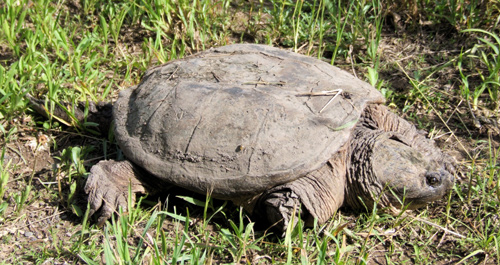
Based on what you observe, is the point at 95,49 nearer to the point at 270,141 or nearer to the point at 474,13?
the point at 270,141

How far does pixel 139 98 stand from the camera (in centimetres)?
330

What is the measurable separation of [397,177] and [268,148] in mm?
802

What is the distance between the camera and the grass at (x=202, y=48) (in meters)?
2.78

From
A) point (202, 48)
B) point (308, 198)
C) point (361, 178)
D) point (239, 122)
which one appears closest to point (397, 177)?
point (361, 178)

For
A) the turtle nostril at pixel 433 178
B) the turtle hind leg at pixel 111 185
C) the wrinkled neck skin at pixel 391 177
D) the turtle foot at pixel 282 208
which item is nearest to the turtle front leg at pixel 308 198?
the turtle foot at pixel 282 208

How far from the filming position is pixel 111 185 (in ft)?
10.0

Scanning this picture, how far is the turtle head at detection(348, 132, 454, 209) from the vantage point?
9.64ft

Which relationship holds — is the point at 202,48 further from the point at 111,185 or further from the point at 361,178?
the point at 361,178

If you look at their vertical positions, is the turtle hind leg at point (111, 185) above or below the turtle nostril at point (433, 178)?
below

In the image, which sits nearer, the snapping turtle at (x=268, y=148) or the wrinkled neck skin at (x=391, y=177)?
the snapping turtle at (x=268, y=148)

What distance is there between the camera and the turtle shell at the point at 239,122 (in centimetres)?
279

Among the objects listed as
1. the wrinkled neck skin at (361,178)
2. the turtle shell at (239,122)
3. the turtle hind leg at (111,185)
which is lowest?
the turtle hind leg at (111,185)

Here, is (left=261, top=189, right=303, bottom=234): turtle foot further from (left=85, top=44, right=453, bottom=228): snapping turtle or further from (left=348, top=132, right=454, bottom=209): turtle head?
(left=348, top=132, right=454, bottom=209): turtle head

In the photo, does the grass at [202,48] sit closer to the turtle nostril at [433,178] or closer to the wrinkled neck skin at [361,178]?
the wrinkled neck skin at [361,178]
